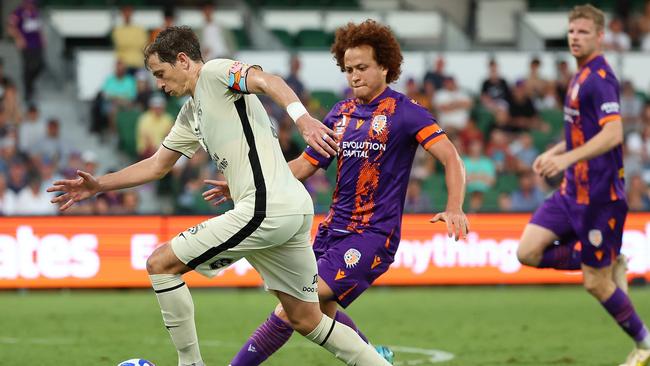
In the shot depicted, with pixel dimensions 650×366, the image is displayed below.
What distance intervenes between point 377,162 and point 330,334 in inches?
50.1

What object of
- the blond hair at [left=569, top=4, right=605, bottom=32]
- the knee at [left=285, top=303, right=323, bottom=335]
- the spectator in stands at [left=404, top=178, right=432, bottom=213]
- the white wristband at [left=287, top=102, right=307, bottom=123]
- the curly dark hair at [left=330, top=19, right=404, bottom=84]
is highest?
the blond hair at [left=569, top=4, right=605, bottom=32]

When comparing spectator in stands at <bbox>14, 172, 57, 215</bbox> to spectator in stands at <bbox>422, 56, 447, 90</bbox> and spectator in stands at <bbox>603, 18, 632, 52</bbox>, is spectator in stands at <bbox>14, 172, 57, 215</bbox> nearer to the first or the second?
spectator in stands at <bbox>422, 56, 447, 90</bbox>

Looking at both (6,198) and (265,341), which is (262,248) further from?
(6,198)

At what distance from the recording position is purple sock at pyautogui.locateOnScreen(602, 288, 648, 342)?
876 centimetres

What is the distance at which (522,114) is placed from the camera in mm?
20109

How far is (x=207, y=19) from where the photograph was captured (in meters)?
20.5

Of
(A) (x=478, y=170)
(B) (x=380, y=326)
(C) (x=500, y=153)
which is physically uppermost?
(C) (x=500, y=153)

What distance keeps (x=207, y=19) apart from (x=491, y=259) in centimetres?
725

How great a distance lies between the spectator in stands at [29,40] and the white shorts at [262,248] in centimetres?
1412

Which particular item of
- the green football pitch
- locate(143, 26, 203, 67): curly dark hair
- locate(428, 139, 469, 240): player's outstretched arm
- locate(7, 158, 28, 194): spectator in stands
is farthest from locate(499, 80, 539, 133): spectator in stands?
locate(143, 26, 203, 67): curly dark hair

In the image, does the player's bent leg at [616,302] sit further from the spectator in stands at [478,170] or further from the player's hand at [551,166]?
the spectator in stands at [478,170]

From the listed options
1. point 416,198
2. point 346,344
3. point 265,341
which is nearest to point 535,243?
point 265,341

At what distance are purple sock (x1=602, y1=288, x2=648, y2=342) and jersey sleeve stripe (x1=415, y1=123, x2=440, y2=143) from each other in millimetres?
2289

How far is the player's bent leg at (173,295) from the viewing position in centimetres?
686
